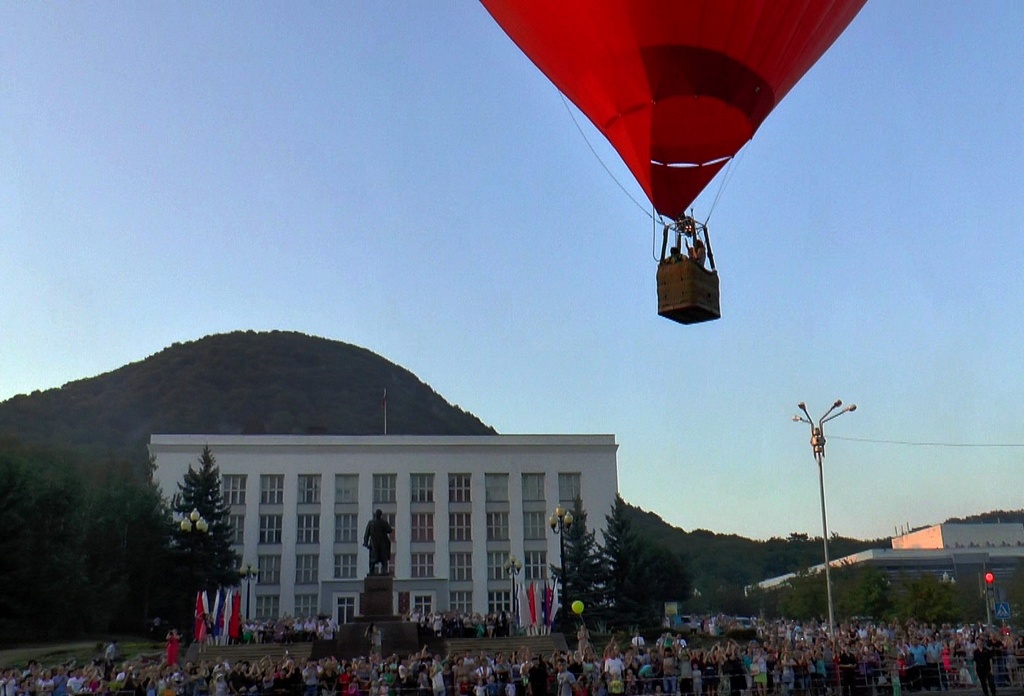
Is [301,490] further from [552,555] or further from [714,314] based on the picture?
[714,314]

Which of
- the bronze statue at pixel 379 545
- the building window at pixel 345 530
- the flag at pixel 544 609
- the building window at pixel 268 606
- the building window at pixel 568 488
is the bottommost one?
the flag at pixel 544 609

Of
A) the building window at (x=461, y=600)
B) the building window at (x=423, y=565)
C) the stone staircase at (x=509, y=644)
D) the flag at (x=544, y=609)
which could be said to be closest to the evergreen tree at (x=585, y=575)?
the building window at (x=461, y=600)

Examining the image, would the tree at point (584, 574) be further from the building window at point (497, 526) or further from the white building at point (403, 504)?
the building window at point (497, 526)

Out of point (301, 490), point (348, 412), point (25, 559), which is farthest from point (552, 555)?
point (348, 412)

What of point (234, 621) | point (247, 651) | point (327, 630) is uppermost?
point (234, 621)

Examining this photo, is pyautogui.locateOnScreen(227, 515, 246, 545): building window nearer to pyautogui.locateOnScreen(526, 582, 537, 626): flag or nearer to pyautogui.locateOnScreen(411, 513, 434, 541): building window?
pyautogui.locateOnScreen(411, 513, 434, 541): building window

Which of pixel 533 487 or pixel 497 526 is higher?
pixel 533 487

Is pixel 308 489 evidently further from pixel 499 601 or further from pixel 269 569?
pixel 499 601

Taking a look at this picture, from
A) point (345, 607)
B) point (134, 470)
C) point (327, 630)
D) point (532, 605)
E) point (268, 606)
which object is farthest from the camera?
point (134, 470)

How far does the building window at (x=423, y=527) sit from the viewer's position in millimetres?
55312

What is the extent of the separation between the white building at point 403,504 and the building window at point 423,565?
78 mm

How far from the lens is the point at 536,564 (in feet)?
183

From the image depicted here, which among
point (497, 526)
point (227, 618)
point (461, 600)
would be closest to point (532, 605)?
point (227, 618)

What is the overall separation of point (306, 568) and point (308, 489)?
4.26 meters
